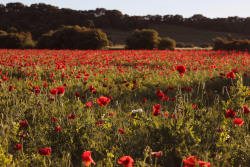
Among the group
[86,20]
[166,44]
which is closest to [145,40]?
[166,44]

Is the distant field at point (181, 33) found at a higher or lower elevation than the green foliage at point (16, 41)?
higher

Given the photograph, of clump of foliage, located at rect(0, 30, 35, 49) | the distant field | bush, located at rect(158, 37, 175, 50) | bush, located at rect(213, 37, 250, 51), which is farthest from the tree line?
bush, located at rect(213, 37, 250, 51)

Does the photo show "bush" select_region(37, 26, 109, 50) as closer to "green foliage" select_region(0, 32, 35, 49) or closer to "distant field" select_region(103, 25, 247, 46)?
"green foliage" select_region(0, 32, 35, 49)

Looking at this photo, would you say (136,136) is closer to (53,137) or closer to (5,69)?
(53,137)

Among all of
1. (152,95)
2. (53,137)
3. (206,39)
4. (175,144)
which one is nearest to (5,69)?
(152,95)

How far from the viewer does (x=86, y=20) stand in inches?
2403

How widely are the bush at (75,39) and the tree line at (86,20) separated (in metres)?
19.5

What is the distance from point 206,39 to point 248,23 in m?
22.0

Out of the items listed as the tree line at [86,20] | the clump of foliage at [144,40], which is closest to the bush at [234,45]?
the clump of foliage at [144,40]

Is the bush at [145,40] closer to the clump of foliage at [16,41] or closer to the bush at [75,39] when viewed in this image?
the bush at [75,39]

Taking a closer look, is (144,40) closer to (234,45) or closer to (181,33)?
(234,45)

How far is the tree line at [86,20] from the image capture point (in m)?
53.1

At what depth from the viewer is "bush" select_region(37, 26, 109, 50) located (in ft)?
97.0

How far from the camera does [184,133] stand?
2.32m
